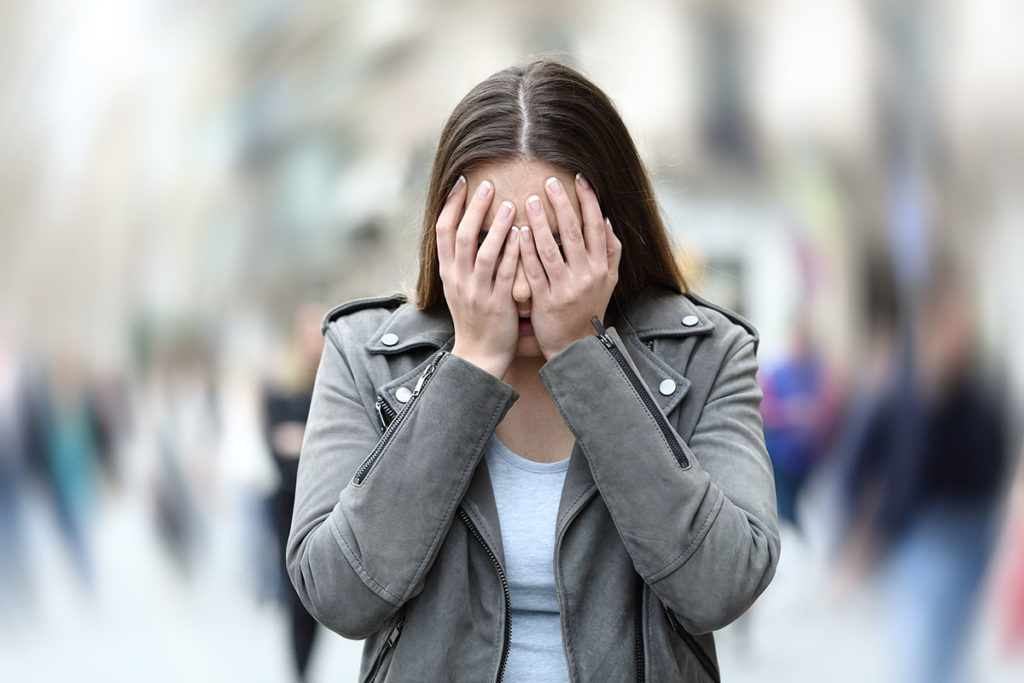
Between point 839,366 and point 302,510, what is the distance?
3.52m

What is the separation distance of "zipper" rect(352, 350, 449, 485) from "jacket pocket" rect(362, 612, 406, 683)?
20 cm

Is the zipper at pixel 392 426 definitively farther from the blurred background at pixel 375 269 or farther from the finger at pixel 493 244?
the blurred background at pixel 375 269

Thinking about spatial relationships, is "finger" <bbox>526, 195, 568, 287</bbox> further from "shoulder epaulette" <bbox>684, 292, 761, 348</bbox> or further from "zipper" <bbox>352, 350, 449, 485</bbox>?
"shoulder epaulette" <bbox>684, 292, 761, 348</bbox>

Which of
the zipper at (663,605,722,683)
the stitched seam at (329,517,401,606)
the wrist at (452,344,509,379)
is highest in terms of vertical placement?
the wrist at (452,344,509,379)

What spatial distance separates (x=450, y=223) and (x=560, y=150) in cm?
18

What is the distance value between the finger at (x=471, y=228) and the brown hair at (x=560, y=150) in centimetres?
Answer: 6

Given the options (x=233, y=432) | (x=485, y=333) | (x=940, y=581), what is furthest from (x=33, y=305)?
(x=940, y=581)

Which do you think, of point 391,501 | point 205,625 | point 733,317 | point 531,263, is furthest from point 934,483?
point 391,501

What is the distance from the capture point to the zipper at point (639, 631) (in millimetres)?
1298

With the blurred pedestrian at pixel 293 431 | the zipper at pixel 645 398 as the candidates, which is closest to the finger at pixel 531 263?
the zipper at pixel 645 398

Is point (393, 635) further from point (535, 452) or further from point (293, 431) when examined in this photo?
point (293, 431)

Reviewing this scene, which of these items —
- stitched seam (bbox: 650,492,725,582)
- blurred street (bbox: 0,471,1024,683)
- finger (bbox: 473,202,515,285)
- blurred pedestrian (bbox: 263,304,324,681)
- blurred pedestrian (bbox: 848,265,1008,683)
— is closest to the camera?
stitched seam (bbox: 650,492,725,582)

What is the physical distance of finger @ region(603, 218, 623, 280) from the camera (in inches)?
55.8

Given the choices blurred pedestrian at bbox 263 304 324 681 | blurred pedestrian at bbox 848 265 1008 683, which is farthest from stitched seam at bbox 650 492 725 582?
blurred pedestrian at bbox 848 265 1008 683
